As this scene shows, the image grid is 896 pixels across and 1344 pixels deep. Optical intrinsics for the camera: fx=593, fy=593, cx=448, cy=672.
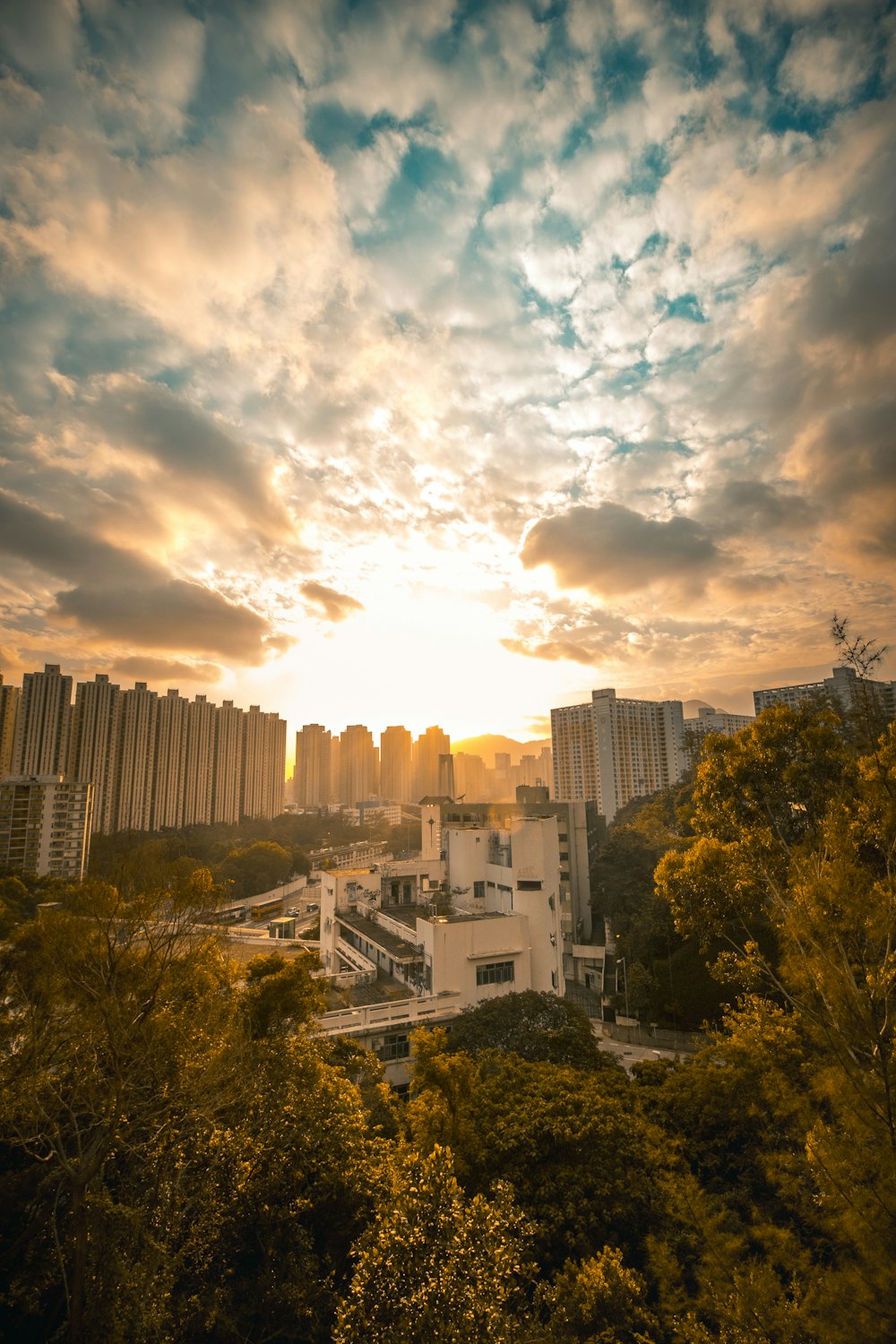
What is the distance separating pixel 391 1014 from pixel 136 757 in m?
41.9

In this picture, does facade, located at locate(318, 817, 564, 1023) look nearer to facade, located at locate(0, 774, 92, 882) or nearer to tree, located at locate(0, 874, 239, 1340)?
tree, located at locate(0, 874, 239, 1340)

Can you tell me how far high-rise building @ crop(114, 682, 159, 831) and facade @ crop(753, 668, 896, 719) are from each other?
145ft

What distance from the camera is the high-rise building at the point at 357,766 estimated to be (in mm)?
97750

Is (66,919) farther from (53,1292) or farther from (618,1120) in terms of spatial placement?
(618,1120)

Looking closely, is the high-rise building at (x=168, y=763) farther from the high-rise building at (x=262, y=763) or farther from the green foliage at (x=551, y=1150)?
the green foliage at (x=551, y=1150)

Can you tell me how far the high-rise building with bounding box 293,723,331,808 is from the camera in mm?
96500

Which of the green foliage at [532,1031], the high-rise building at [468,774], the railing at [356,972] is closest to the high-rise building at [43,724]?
the railing at [356,972]

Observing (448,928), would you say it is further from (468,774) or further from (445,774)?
(468,774)

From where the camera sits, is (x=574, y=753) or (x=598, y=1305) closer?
Answer: (x=598, y=1305)

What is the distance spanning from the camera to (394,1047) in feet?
42.6

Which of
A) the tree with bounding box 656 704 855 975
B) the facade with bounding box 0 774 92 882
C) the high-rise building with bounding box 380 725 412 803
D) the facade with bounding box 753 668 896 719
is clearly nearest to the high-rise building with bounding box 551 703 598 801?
the facade with bounding box 753 668 896 719

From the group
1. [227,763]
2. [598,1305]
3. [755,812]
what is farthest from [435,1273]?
[227,763]

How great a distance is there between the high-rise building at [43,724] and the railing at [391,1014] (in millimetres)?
40008

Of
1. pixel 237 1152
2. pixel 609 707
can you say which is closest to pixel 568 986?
pixel 237 1152
